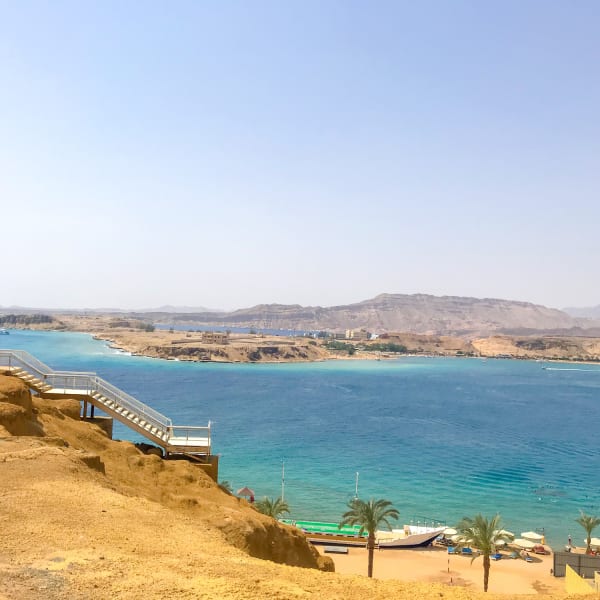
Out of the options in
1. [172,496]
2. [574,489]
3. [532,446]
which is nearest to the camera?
[172,496]

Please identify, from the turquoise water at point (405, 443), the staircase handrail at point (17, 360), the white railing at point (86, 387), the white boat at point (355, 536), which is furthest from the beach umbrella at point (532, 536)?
the staircase handrail at point (17, 360)

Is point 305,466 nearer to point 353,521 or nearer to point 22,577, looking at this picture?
point 353,521

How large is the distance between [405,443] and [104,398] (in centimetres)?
6851

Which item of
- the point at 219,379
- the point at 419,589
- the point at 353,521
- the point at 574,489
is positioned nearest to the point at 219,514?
the point at 419,589

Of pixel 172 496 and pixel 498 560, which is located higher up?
pixel 172 496

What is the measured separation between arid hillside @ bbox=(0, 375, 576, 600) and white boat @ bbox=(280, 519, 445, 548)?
89.9ft

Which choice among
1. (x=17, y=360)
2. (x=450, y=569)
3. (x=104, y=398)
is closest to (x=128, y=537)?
(x=104, y=398)

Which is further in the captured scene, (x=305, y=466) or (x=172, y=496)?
(x=305, y=466)

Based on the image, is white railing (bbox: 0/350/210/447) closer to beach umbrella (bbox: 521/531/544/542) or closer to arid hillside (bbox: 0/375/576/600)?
arid hillside (bbox: 0/375/576/600)

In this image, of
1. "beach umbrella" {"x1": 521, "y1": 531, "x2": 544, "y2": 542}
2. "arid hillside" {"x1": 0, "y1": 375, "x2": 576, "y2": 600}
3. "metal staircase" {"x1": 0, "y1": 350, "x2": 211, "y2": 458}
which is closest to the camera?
"arid hillside" {"x1": 0, "y1": 375, "x2": 576, "y2": 600}

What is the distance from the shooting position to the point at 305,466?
73750 millimetres

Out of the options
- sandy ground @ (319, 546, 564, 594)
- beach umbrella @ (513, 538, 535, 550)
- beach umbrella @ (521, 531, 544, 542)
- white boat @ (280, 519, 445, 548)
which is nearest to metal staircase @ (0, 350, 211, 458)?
sandy ground @ (319, 546, 564, 594)

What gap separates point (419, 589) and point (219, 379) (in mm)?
158124

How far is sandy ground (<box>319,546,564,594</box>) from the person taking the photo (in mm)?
42469
